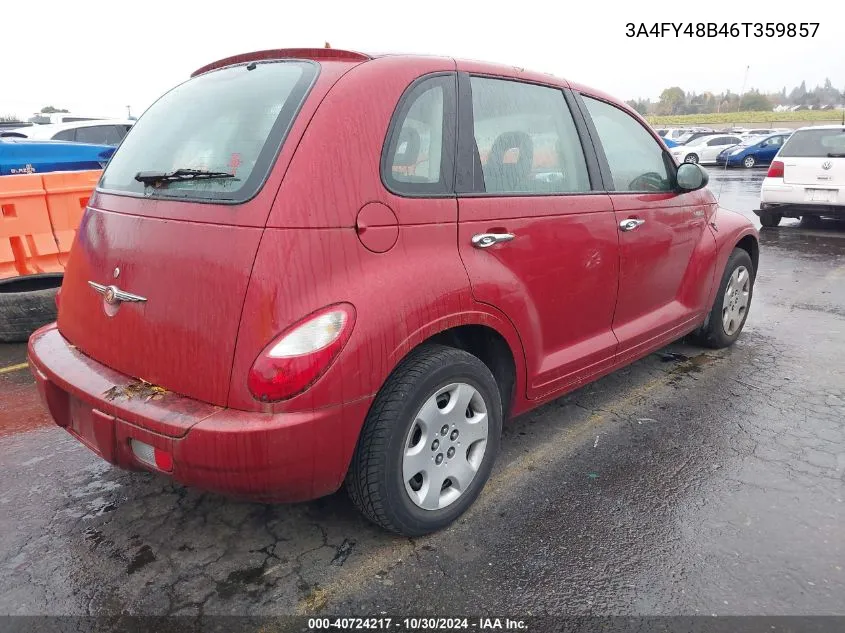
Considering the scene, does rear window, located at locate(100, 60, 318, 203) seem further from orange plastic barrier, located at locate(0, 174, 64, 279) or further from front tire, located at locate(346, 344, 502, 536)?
orange plastic barrier, located at locate(0, 174, 64, 279)

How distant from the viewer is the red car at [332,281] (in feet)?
6.77

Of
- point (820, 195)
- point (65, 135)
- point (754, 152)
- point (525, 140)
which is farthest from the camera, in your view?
point (754, 152)

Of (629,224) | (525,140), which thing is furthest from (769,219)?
(525,140)

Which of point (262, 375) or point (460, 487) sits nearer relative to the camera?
point (262, 375)

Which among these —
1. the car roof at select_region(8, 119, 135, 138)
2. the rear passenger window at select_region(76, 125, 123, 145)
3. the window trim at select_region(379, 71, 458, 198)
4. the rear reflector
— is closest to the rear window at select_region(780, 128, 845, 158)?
the window trim at select_region(379, 71, 458, 198)

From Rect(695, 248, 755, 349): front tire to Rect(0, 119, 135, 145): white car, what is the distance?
9060 mm

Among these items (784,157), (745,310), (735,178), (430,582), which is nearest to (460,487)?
(430,582)

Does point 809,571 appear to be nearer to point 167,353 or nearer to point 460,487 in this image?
point 460,487

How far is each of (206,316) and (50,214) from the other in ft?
14.5

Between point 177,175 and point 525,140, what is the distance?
153 centimetres

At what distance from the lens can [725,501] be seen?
2.81m

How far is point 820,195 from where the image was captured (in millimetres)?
9562

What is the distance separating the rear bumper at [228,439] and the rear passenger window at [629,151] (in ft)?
6.87

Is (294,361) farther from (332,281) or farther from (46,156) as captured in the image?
(46,156)
